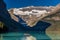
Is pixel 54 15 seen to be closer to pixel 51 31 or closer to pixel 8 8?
pixel 51 31

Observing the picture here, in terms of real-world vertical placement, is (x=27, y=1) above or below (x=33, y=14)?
above

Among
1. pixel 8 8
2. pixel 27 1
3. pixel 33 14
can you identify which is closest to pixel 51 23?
pixel 33 14

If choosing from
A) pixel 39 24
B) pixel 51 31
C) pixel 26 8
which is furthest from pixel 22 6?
pixel 51 31

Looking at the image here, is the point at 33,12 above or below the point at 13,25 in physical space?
above

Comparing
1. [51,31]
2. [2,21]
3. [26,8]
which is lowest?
[51,31]

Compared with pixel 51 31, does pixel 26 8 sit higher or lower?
Result: higher

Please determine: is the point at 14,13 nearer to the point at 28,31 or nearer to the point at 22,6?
the point at 22,6
